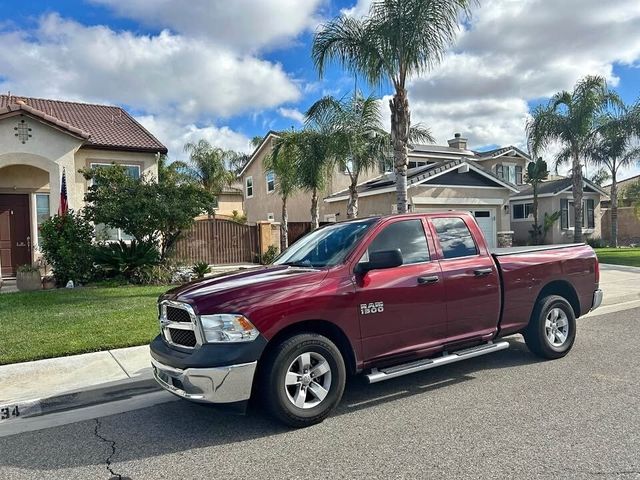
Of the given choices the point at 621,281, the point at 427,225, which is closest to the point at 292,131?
the point at 621,281

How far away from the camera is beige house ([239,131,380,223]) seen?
2719 cm

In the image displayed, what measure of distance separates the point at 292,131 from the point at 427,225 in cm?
1375

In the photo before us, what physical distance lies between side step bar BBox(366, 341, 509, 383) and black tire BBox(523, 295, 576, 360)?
2.40ft

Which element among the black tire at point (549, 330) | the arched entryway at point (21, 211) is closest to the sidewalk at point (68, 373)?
the black tire at point (549, 330)

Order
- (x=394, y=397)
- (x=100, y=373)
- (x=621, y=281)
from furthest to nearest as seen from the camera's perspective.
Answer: (x=621, y=281) → (x=100, y=373) → (x=394, y=397)

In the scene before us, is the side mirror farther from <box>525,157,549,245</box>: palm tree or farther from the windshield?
<box>525,157,549,245</box>: palm tree

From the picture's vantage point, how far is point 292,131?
60.5 ft

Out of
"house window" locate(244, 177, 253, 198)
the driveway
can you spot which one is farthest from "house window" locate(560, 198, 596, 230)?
"house window" locate(244, 177, 253, 198)

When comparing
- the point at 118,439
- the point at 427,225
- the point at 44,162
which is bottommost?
the point at 118,439

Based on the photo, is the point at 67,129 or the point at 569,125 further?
the point at 569,125

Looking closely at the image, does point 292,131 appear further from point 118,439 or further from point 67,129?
point 118,439

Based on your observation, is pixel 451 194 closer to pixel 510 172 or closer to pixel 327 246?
pixel 510 172

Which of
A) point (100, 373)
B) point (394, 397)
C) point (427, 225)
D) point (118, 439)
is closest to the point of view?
point (118, 439)

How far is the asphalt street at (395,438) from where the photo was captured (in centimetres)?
353
